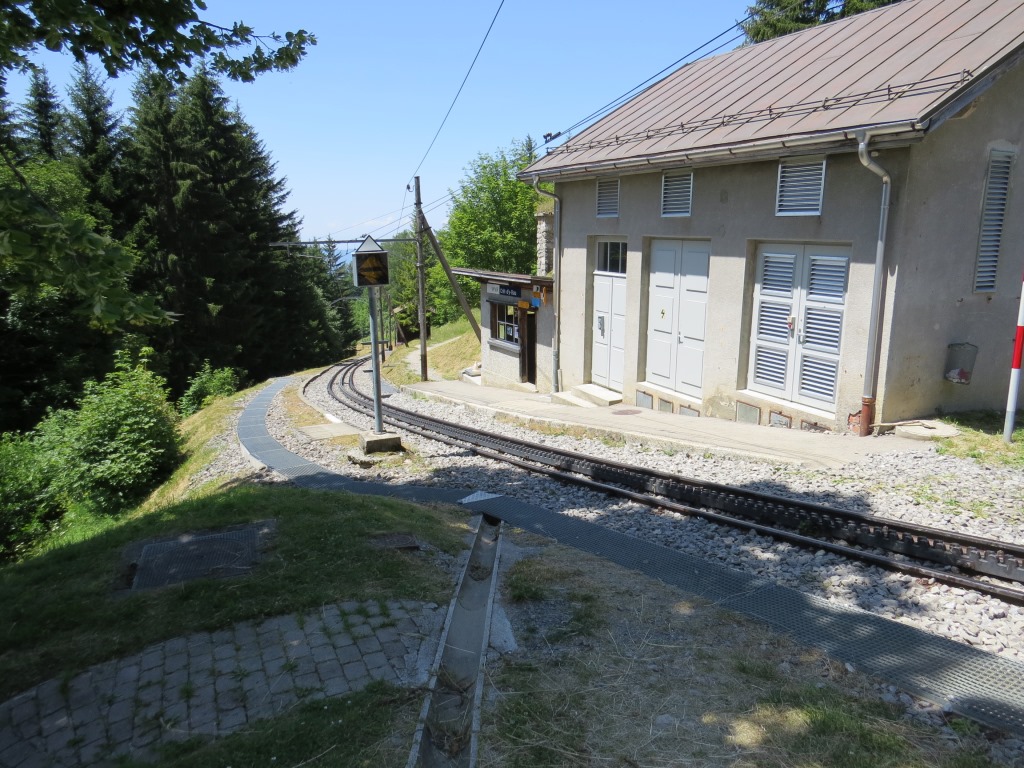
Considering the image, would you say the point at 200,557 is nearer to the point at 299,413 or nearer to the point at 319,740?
the point at 319,740

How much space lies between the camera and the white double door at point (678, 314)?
13.6 metres

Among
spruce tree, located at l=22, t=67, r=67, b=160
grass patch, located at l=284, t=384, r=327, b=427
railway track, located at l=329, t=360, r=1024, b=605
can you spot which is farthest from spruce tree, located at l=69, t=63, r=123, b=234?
railway track, located at l=329, t=360, r=1024, b=605

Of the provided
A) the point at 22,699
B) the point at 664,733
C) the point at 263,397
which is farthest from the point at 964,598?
the point at 263,397

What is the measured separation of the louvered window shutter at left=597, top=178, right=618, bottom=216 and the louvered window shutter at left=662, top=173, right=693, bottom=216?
6.15 ft

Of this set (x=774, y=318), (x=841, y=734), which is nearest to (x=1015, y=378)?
(x=774, y=318)

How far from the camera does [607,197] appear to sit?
1606 cm

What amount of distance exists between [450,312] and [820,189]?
4835cm

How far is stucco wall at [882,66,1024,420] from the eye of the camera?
31.3ft

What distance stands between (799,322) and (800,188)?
2.18 meters

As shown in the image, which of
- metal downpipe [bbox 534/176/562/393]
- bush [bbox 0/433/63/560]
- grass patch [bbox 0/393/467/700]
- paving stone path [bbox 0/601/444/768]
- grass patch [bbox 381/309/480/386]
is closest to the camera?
paving stone path [bbox 0/601/444/768]

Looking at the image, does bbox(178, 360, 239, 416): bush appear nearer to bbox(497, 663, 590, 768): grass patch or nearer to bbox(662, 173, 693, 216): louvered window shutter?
bbox(662, 173, 693, 216): louvered window shutter

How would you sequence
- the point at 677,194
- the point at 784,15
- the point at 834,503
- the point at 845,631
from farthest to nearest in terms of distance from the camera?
the point at 784,15 < the point at 677,194 < the point at 834,503 < the point at 845,631

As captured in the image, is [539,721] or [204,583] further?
[204,583]

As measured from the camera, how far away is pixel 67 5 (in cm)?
471
